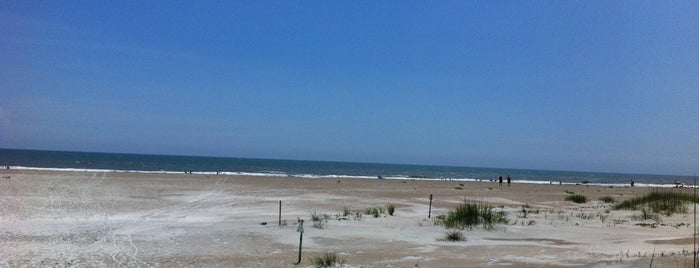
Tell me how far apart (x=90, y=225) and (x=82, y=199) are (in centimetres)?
1055

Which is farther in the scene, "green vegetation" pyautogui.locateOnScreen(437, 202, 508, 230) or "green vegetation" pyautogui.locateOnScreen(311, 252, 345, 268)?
"green vegetation" pyautogui.locateOnScreen(437, 202, 508, 230)

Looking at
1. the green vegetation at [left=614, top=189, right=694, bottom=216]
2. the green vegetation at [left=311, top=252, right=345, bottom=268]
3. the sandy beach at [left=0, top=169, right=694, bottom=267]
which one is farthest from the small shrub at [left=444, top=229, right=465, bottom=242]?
the green vegetation at [left=614, top=189, right=694, bottom=216]

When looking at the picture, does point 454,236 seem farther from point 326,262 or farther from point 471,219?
point 326,262

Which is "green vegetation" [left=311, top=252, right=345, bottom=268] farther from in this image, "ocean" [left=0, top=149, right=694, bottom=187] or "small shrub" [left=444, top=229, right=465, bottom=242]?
"ocean" [left=0, top=149, right=694, bottom=187]

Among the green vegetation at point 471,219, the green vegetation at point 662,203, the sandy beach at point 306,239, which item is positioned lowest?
the sandy beach at point 306,239

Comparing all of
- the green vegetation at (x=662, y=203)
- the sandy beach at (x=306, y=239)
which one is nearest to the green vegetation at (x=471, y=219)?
the sandy beach at (x=306, y=239)

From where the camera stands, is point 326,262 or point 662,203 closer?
point 326,262

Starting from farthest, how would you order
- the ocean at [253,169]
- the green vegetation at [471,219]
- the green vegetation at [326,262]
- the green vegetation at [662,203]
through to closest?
the ocean at [253,169] → the green vegetation at [662,203] → the green vegetation at [471,219] → the green vegetation at [326,262]

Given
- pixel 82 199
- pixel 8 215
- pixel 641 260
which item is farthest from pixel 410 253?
pixel 82 199

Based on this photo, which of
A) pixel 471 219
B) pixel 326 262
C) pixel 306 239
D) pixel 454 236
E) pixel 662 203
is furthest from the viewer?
pixel 662 203

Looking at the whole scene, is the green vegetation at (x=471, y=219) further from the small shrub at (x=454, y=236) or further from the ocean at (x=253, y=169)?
the ocean at (x=253, y=169)

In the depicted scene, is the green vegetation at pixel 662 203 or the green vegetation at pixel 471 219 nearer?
the green vegetation at pixel 471 219

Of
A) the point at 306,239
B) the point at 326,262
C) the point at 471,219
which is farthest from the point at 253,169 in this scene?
the point at 326,262

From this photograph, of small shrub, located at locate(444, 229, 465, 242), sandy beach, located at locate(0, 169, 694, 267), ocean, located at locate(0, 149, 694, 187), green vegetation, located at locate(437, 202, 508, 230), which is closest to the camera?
Result: sandy beach, located at locate(0, 169, 694, 267)
